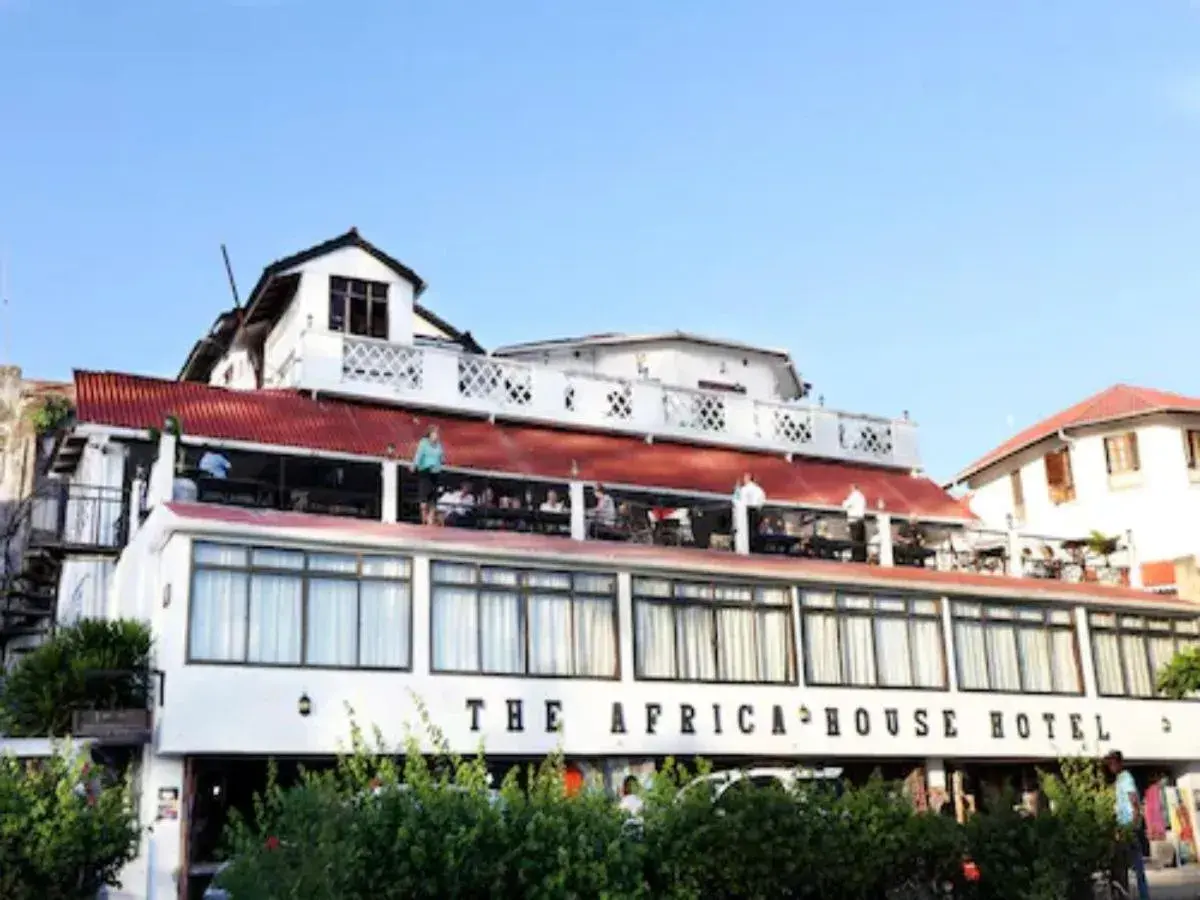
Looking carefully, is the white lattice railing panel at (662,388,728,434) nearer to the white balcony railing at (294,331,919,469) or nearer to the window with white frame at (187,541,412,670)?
the white balcony railing at (294,331,919,469)

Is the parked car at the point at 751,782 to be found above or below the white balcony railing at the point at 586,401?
below

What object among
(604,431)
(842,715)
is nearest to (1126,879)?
(842,715)

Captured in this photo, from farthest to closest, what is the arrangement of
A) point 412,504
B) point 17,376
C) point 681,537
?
point 17,376 < point 681,537 < point 412,504

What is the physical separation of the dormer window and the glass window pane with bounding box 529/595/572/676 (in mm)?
8304

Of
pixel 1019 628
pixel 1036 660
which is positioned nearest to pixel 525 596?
pixel 1019 628

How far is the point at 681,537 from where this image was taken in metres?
27.2

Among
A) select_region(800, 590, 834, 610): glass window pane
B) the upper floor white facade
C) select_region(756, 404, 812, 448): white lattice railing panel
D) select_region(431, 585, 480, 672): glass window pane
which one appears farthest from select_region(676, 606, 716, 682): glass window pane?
select_region(756, 404, 812, 448): white lattice railing panel

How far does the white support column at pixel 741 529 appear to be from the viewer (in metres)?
26.8

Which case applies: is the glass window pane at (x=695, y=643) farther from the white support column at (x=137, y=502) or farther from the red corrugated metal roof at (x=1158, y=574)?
the red corrugated metal roof at (x=1158, y=574)

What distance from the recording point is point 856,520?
29.7m

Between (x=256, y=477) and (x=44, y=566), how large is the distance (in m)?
4.33

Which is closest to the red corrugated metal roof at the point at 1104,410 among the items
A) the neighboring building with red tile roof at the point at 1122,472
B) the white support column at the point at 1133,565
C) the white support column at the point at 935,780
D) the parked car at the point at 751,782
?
the neighboring building with red tile roof at the point at 1122,472

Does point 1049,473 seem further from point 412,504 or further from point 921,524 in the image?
point 412,504

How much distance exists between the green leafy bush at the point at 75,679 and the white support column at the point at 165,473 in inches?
81.5
